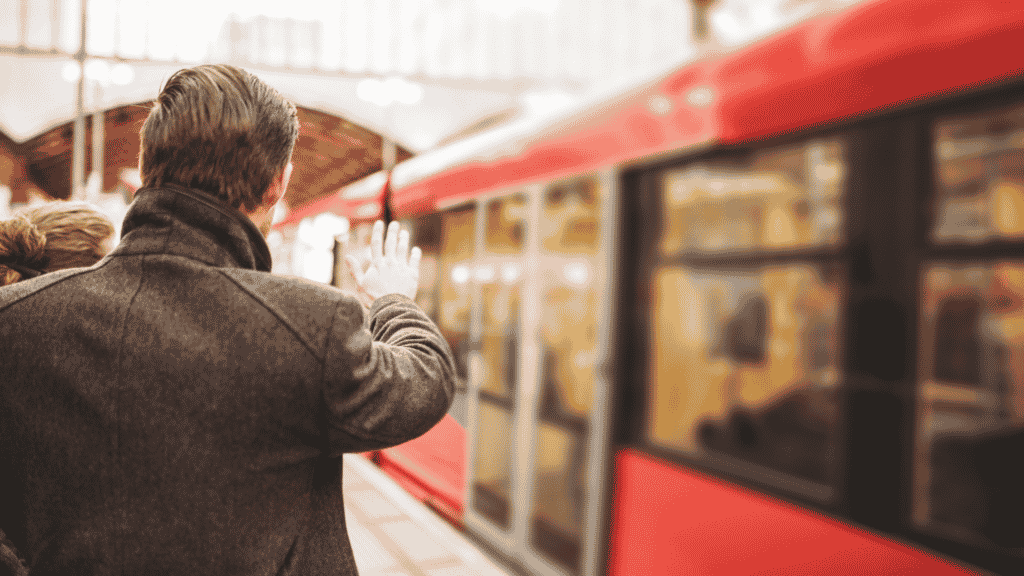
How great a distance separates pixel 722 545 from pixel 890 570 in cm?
54

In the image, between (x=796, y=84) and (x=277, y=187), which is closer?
(x=277, y=187)

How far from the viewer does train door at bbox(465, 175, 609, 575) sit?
2686 millimetres

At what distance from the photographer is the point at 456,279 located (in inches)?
129

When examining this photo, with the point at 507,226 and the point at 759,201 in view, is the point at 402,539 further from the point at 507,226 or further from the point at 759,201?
the point at 759,201

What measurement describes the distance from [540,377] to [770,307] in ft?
4.05

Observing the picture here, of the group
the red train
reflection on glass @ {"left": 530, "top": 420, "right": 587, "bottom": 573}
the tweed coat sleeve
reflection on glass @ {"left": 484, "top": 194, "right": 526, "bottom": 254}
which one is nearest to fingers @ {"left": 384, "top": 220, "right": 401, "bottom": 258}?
→ the tweed coat sleeve

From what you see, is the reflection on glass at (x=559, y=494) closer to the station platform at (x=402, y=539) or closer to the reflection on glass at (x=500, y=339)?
the reflection on glass at (x=500, y=339)

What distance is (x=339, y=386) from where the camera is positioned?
2.64 feet

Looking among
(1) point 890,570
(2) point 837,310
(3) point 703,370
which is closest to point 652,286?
(3) point 703,370

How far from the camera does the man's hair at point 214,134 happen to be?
838 mm

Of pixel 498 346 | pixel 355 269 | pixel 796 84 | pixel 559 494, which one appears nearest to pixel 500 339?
pixel 498 346

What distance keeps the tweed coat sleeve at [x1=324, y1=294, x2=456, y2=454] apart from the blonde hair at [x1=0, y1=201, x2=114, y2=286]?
2.40 feet

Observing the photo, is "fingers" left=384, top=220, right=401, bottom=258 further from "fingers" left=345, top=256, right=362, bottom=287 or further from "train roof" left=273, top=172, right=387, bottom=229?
"train roof" left=273, top=172, right=387, bottom=229

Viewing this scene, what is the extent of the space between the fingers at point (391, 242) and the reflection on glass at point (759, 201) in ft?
3.88
